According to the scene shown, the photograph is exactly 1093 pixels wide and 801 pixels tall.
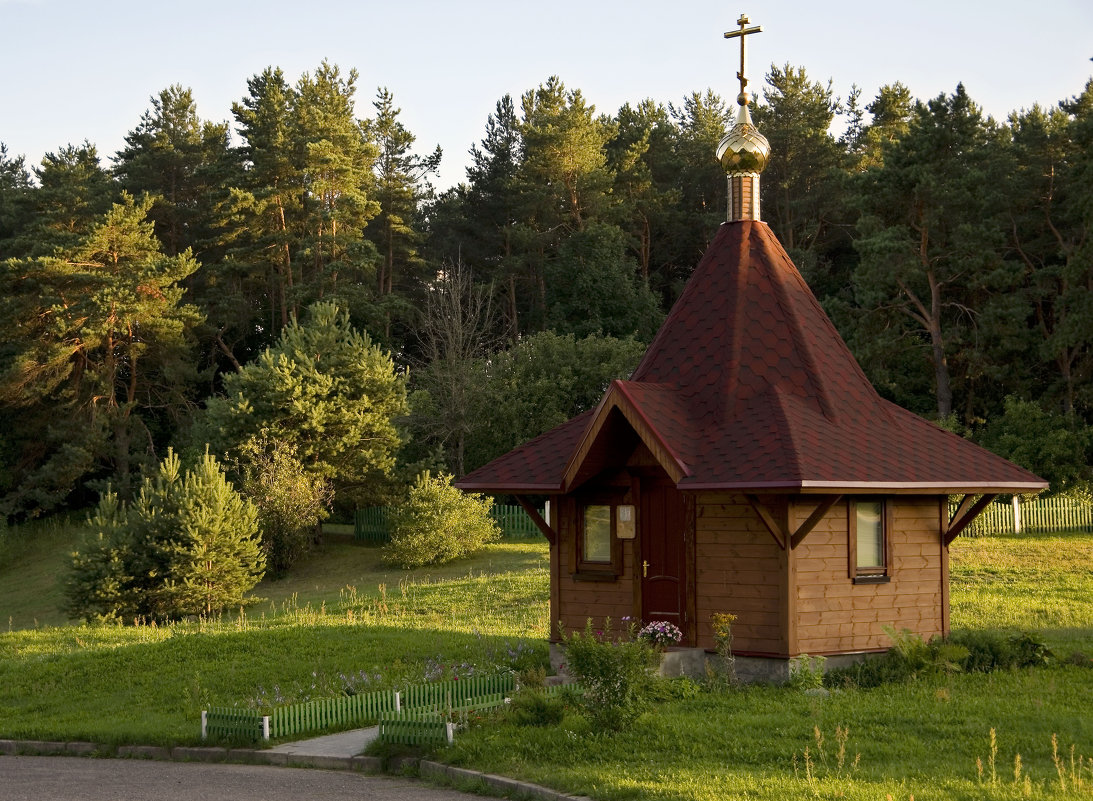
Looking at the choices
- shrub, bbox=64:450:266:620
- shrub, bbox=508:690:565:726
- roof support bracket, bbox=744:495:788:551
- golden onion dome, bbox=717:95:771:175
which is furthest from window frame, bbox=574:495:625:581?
shrub, bbox=64:450:266:620

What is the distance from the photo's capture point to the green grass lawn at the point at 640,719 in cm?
1049

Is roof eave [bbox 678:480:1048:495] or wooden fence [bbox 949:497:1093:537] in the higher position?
roof eave [bbox 678:480:1048:495]

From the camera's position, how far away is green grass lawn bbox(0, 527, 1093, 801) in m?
10.5

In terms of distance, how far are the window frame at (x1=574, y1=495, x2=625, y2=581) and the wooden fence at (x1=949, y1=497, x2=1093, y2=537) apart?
72.2ft

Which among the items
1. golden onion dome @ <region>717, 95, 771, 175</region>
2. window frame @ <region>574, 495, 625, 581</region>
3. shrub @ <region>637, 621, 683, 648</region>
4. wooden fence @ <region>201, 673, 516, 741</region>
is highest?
golden onion dome @ <region>717, 95, 771, 175</region>

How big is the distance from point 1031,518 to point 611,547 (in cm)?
2459

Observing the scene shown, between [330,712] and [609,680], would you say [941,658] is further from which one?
[330,712]

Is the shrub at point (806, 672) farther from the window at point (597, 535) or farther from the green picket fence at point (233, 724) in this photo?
the green picket fence at point (233, 724)

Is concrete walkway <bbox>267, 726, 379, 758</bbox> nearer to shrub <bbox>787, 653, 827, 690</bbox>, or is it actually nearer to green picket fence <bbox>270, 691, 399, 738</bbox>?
green picket fence <bbox>270, 691, 399, 738</bbox>

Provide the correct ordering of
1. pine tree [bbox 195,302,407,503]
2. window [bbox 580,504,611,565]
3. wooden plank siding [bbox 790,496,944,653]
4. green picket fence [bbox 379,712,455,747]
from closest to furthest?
green picket fence [bbox 379,712,455,747] < wooden plank siding [bbox 790,496,944,653] < window [bbox 580,504,611,565] < pine tree [bbox 195,302,407,503]

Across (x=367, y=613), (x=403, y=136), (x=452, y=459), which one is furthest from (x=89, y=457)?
(x=367, y=613)

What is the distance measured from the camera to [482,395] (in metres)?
46.0

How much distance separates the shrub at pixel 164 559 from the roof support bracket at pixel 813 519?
18826mm

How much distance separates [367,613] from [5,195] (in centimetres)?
4721
